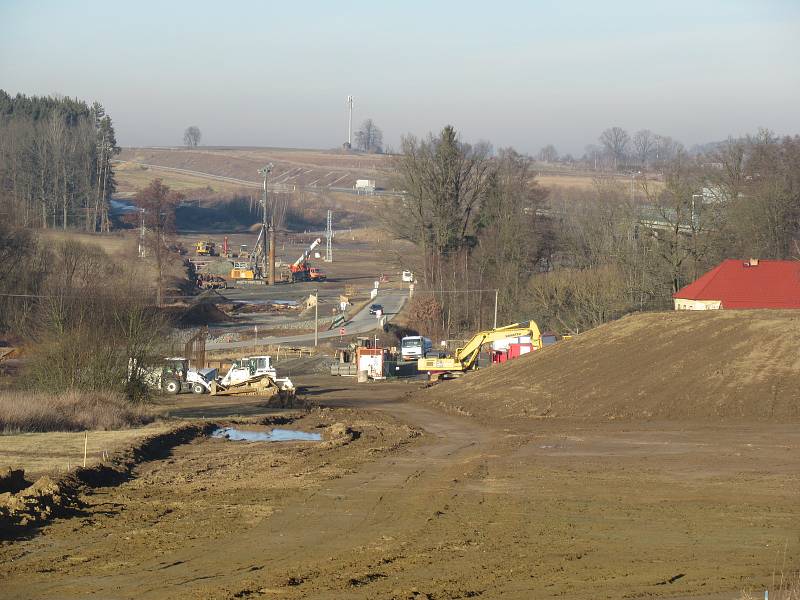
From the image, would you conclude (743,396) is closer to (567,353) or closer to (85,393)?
(567,353)

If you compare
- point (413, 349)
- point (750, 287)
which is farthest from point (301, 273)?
point (750, 287)

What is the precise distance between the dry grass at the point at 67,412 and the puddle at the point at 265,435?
284 cm

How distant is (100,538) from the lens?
51.9 ft

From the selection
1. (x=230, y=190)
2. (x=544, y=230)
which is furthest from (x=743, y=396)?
(x=230, y=190)

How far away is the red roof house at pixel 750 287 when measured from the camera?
52.2 metres

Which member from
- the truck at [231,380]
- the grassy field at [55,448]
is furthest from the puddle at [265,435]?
the truck at [231,380]

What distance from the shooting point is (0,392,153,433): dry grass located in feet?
96.4

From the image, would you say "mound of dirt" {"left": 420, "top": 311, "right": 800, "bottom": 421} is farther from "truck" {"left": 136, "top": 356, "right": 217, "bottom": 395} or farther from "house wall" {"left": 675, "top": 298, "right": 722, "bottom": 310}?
"truck" {"left": 136, "top": 356, "right": 217, "bottom": 395}

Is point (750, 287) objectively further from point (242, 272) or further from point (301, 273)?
point (242, 272)

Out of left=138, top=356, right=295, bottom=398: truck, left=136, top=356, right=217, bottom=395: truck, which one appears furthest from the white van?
left=136, top=356, right=217, bottom=395: truck

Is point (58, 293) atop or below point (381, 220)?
below

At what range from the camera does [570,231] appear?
77.4 m

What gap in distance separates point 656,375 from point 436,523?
2135 cm

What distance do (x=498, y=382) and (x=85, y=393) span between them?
17446 mm
